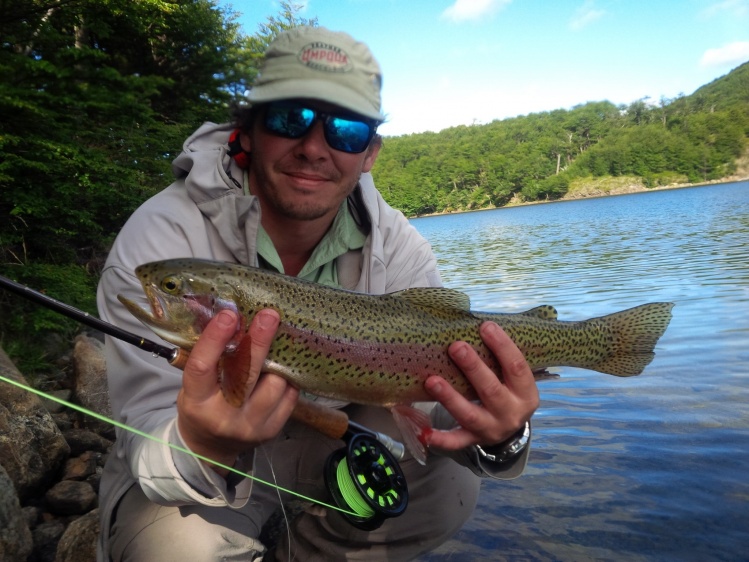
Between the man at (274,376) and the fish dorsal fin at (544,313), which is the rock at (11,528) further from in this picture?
the fish dorsal fin at (544,313)

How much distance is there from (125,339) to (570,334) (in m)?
2.32

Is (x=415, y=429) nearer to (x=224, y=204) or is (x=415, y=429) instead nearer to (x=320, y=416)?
(x=320, y=416)

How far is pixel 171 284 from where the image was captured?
2.50 m

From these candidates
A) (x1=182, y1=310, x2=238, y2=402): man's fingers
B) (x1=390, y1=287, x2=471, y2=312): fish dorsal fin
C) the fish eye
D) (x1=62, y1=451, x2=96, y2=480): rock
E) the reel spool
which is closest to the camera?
(x1=182, y1=310, x2=238, y2=402): man's fingers

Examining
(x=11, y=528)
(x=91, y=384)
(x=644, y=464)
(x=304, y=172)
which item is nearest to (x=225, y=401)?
(x=304, y=172)

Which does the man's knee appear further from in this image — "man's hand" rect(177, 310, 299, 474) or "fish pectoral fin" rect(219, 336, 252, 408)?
"fish pectoral fin" rect(219, 336, 252, 408)

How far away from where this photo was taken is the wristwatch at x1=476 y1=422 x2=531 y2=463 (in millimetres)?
2918

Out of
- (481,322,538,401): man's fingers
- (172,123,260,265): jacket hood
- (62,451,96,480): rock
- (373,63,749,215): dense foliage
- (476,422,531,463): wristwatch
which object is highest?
(373,63,749,215): dense foliage

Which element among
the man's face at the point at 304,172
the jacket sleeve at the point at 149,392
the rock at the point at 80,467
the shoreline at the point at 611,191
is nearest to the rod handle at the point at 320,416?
the jacket sleeve at the point at 149,392

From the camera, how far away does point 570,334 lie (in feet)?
10.6

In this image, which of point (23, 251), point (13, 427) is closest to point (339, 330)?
point (13, 427)

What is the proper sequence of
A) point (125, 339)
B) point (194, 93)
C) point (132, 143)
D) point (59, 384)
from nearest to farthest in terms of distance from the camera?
point (125, 339)
point (59, 384)
point (132, 143)
point (194, 93)

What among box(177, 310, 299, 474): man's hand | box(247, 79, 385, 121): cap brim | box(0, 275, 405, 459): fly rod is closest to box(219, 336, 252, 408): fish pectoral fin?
box(177, 310, 299, 474): man's hand

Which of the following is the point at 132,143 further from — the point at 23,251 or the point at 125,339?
the point at 125,339
